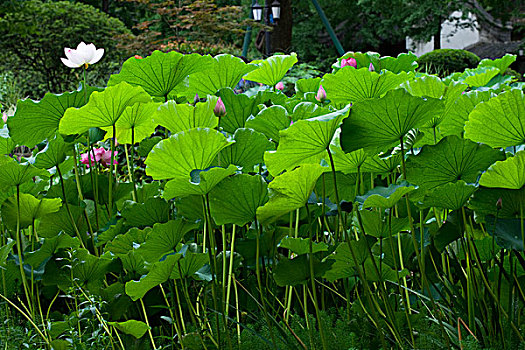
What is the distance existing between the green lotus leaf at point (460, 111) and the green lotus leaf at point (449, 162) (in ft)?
0.35

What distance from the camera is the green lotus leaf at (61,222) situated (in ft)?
3.49

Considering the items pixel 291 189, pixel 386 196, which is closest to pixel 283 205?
pixel 291 189

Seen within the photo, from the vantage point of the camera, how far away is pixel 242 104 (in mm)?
1002

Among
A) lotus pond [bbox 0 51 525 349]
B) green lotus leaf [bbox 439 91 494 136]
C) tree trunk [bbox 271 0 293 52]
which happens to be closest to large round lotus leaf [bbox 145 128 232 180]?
lotus pond [bbox 0 51 525 349]

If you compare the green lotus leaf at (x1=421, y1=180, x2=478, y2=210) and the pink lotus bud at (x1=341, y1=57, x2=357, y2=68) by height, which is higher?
the pink lotus bud at (x1=341, y1=57, x2=357, y2=68)

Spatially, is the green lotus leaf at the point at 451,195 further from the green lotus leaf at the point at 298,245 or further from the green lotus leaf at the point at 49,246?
the green lotus leaf at the point at 49,246

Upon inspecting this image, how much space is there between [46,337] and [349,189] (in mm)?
673

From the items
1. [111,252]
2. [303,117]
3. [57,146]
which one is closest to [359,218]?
[303,117]

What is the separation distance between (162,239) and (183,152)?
21 cm

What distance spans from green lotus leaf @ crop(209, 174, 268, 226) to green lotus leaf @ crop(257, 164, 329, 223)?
0.04 meters

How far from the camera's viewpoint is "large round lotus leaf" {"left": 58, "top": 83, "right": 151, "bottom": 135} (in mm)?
833

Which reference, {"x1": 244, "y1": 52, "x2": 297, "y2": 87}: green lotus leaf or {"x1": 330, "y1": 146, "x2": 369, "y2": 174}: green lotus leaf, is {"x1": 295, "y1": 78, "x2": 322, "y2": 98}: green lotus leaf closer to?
{"x1": 244, "y1": 52, "x2": 297, "y2": 87}: green lotus leaf

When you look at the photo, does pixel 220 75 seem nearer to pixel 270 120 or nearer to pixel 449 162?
pixel 270 120

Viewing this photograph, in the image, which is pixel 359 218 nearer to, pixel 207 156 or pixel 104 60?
pixel 207 156
